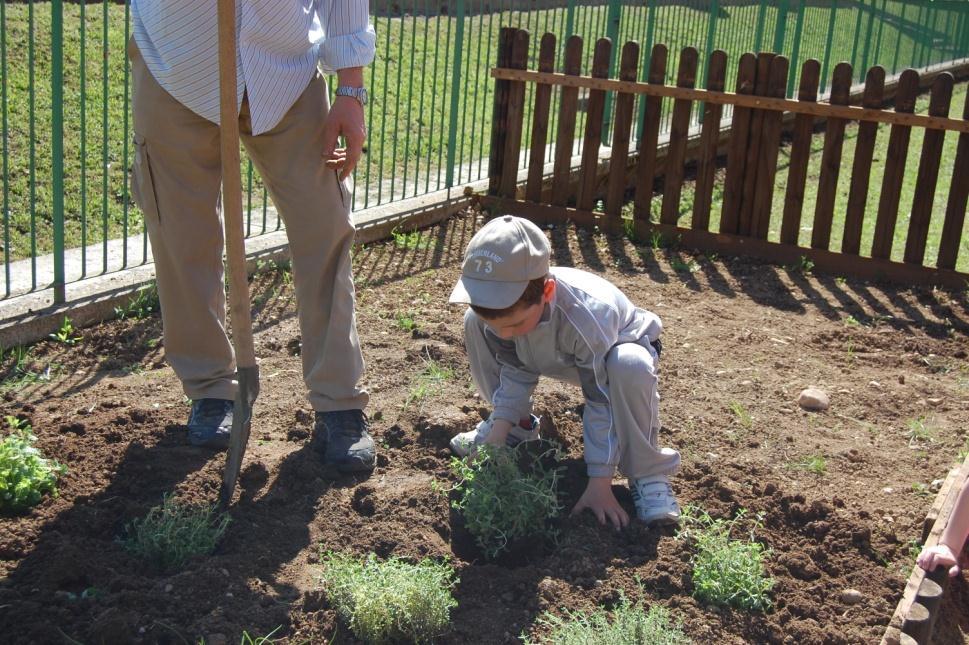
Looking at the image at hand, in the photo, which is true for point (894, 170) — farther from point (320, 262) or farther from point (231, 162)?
point (231, 162)

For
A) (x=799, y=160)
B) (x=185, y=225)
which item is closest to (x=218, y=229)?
(x=185, y=225)

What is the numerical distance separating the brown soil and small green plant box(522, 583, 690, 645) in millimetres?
128

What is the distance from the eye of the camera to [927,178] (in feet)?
21.4

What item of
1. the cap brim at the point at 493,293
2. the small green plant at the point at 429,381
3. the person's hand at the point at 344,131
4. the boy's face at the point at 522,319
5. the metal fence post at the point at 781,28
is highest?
the metal fence post at the point at 781,28

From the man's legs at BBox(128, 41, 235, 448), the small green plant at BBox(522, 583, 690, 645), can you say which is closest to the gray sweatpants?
the small green plant at BBox(522, 583, 690, 645)

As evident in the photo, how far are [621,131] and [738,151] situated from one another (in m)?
0.82

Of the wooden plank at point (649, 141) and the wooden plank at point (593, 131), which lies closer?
the wooden plank at point (649, 141)

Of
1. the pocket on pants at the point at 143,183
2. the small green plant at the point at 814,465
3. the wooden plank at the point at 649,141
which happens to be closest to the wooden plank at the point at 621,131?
the wooden plank at the point at 649,141

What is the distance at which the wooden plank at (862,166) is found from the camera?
6.61 meters

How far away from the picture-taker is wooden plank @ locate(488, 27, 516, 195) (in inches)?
298

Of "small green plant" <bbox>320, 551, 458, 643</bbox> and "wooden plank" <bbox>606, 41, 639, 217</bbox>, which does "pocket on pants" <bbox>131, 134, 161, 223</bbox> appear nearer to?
"small green plant" <bbox>320, 551, 458, 643</bbox>

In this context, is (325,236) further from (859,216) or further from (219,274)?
(859,216)

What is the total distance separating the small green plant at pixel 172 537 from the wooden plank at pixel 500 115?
16.2ft

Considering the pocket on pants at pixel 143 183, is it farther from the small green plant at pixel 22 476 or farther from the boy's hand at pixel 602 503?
the boy's hand at pixel 602 503
